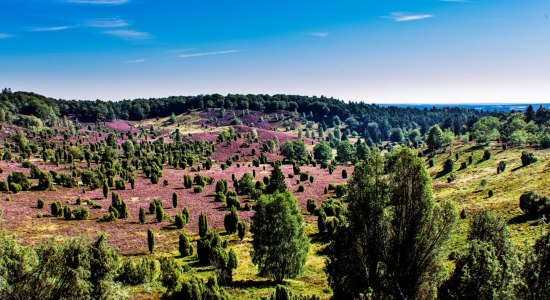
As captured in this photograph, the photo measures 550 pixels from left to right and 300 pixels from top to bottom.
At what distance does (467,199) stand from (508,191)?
842 centimetres

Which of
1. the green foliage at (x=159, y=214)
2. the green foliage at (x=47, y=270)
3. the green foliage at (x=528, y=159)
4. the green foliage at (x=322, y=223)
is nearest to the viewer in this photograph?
the green foliage at (x=47, y=270)

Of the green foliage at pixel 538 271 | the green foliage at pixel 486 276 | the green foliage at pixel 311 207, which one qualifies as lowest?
the green foliage at pixel 311 207

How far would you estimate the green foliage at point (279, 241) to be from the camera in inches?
1457

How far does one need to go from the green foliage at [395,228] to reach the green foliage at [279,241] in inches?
633

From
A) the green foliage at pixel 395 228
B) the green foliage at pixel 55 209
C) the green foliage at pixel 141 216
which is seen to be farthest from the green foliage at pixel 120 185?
the green foliage at pixel 395 228

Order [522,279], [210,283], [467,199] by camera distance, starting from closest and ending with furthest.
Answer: [522,279], [210,283], [467,199]

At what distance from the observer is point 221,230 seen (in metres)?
61.4

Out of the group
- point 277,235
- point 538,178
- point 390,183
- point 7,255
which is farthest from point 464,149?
point 7,255

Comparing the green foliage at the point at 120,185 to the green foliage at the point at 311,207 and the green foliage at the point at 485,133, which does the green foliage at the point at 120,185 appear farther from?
the green foliage at the point at 485,133

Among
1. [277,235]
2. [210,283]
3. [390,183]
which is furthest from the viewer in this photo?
[277,235]

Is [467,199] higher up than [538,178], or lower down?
lower down

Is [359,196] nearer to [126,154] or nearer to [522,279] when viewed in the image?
[522,279]

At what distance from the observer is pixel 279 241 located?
37.1 m

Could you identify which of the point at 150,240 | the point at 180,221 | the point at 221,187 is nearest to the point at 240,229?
the point at 180,221
